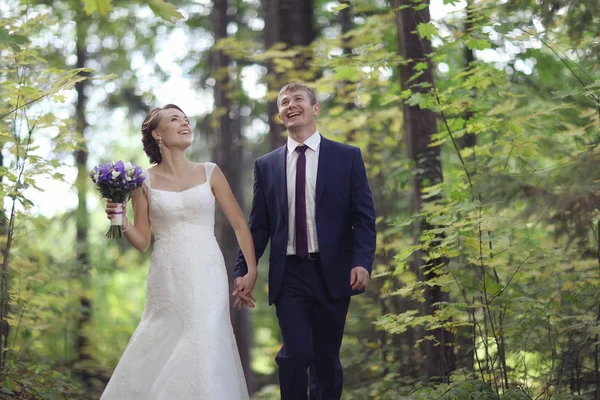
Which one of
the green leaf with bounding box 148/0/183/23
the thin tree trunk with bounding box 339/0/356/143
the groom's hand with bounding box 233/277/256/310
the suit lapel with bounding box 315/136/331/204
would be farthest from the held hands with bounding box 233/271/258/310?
the thin tree trunk with bounding box 339/0/356/143

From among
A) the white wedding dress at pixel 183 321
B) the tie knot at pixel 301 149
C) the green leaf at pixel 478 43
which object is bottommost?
the white wedding dress at pixel 183 321

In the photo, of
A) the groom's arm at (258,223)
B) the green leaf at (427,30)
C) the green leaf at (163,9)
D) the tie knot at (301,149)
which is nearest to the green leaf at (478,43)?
the green leaf at (427,30)

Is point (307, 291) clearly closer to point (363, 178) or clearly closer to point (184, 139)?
point (363, 178)

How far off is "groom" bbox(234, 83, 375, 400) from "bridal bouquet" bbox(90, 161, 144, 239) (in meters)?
0.87

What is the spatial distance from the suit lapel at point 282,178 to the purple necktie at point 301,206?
106 millimetres

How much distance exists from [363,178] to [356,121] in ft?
15.0

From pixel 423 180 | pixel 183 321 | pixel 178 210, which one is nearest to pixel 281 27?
pixel 423 180

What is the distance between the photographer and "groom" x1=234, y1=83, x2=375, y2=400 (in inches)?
189

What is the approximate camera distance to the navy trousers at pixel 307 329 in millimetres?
4773

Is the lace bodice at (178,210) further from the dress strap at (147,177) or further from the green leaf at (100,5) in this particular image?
the green leaf at (100,5)

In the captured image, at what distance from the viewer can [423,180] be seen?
6703 millimetres

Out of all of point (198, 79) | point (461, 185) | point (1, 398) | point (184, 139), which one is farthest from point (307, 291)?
point (198, 79)

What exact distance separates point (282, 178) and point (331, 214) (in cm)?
43

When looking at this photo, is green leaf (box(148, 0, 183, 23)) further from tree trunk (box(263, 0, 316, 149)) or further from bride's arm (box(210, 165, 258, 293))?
tree trunk (box(263, 0, 316, 149))
